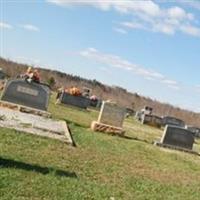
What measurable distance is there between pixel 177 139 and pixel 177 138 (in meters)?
0.04

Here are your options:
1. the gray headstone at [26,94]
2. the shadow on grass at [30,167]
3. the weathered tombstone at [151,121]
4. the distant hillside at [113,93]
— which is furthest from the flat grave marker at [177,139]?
the distant hillside at [113,93]

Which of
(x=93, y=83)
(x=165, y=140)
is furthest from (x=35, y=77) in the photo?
(x=93, y=83)

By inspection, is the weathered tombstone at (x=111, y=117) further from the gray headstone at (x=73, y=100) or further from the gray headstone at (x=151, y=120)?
the gray headstone at (x=151, y=120)

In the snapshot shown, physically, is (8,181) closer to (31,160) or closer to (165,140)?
(31,160)

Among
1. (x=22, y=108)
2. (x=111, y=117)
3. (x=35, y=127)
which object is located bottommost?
(x=35, y=127)

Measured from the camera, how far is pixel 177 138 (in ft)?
67.3

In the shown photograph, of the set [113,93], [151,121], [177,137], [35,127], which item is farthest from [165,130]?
[113,93]

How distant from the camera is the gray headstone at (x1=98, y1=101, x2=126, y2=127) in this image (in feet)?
67.6

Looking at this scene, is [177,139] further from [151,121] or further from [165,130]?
[151,121]

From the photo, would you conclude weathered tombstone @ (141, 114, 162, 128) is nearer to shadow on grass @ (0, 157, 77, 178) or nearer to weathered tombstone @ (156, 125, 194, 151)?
weathered tombstone @ (156, 125, 194, 151)

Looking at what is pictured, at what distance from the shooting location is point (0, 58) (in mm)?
64812

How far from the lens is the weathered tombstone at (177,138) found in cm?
2025

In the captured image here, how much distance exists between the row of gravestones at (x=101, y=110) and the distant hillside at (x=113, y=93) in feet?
128

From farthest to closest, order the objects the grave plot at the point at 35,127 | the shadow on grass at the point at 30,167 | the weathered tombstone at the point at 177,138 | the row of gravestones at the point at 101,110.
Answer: the weathered tombstone at the point at 177,138 < the row of gravestones at the point at 101,110 < the grave plot at the point at 35,127 < the shadow on grass at the point at 30,167
